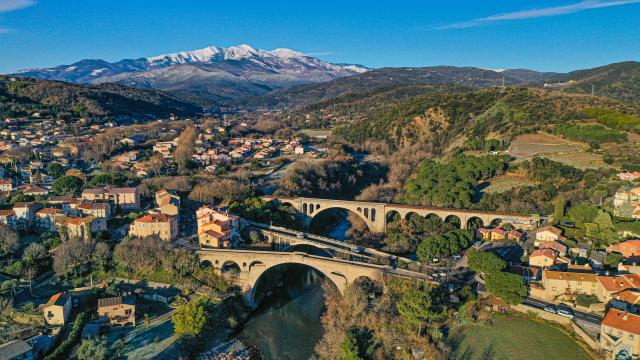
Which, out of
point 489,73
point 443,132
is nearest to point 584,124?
point 443,132

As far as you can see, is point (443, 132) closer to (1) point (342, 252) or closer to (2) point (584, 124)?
(2) point (584, 124)

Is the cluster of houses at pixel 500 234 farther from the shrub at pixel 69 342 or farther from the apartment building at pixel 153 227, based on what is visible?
the shrub at pixel 69 342

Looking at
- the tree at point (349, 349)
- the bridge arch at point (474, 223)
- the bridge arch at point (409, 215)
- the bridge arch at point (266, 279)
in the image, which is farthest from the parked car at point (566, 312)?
the bridge arch at point (409, 215)

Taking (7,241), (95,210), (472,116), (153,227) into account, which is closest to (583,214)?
(153,227)

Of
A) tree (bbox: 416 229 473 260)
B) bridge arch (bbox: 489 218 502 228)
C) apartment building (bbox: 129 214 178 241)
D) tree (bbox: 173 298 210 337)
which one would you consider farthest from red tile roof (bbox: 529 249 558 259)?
apartment building (bbox: 129 214 178 241)

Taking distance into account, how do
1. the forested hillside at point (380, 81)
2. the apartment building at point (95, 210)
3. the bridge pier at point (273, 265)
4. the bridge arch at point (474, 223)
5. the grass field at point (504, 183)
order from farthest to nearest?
the forested hillside at point (380, 81), the grass field at point (504, 183), the bridge arch at point (474, 223), the apartment building at point (95, 210), the bridge pier at point (273, 265)

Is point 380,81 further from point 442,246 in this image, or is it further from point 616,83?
point 442,246
